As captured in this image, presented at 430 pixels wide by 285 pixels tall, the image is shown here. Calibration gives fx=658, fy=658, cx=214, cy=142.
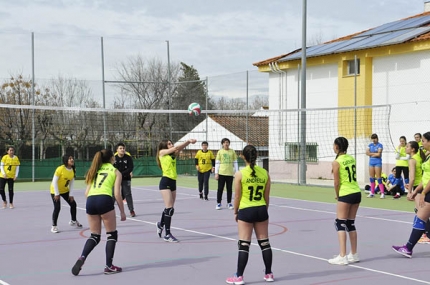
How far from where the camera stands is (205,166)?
19703mm

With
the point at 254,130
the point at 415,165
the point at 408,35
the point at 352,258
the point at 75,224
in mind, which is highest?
the point at 408,35

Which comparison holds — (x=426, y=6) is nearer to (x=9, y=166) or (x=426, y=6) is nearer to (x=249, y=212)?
(x=9, y=166)

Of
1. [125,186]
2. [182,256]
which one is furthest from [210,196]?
[182,256]

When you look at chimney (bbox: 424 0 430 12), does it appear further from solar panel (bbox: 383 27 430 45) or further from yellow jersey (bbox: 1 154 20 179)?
yellow jersey (bbox: 1 154 20 179)

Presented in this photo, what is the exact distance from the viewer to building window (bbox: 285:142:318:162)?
96.0 ft

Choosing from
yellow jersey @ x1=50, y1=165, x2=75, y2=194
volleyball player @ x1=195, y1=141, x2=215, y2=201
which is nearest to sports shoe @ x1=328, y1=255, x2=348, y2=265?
yellow jersey @ x1=50, y1=165, x2=75, y2=194

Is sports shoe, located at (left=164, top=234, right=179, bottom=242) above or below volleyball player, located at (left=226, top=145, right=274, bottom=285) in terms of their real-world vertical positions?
below

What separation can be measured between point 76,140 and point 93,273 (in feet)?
74.1

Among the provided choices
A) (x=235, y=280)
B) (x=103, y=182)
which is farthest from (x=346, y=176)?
(x=103, y=182)

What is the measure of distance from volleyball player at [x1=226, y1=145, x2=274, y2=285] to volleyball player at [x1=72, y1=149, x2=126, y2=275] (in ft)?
5.68

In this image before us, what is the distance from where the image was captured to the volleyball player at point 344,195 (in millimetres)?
9336

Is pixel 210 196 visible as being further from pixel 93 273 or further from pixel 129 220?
pixel 93 273

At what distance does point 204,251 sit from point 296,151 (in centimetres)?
1971

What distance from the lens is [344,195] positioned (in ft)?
30.9
